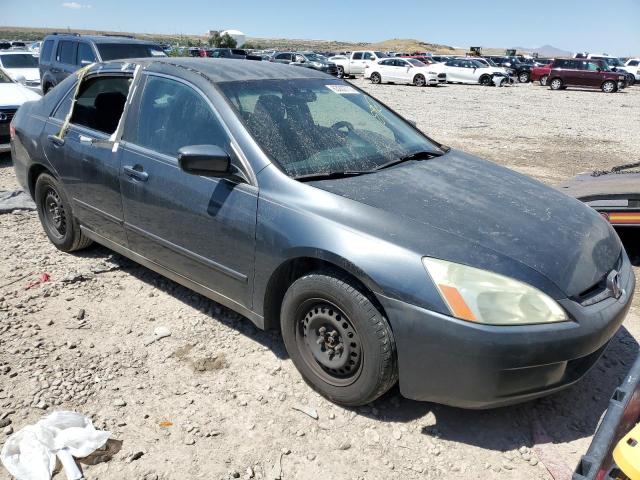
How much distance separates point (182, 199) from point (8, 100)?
6.23 meters

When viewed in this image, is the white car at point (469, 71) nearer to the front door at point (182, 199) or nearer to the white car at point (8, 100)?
the white car at point (8, 100)

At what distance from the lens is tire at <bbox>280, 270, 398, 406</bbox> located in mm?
2506

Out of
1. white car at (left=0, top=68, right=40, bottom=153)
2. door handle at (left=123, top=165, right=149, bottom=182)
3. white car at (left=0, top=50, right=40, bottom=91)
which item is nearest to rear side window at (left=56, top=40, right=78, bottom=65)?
white car at (left=0, top=50, right=40, bottom=91)

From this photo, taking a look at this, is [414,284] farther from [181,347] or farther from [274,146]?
[181,347]

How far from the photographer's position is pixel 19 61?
15320 millimetres

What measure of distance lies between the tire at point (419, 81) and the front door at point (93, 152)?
85.7 ft

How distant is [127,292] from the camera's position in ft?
13.3

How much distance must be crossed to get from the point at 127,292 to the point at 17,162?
187 cm

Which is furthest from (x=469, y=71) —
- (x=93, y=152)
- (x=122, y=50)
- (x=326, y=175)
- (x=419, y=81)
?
(x=326, y=175)

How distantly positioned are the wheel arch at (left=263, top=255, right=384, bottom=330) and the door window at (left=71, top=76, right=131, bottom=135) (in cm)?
179

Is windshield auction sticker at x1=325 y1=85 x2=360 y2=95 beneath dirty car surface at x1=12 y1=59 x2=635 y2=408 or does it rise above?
above

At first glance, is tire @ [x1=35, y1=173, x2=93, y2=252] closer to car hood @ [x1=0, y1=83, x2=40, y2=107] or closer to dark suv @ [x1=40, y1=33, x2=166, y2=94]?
car hood @ [x1=0, y1=83, x2=40, y2=107]

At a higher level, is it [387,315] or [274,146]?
[274,146]


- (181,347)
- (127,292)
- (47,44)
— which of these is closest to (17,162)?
(127,292)
